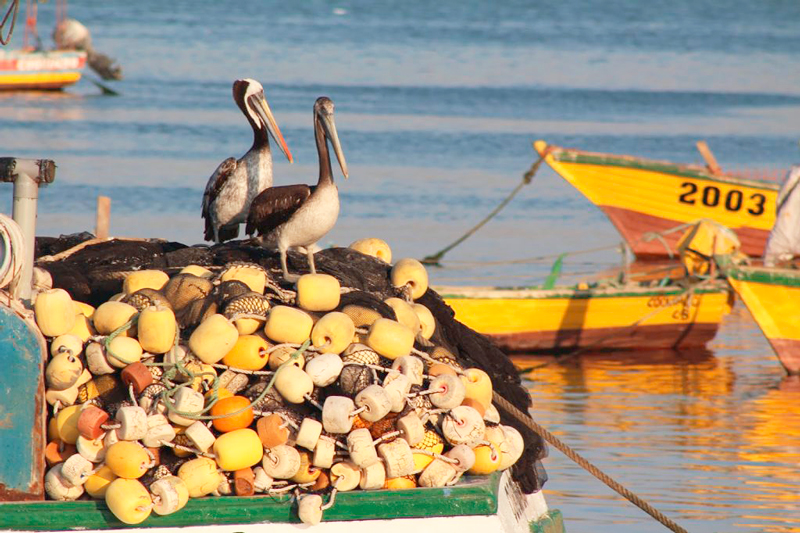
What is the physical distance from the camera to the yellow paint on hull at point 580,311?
1454 cm

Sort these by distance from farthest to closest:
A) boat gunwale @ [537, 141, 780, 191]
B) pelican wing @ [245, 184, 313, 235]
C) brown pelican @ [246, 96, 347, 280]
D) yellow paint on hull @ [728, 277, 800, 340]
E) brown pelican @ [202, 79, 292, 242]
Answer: boat gunwale @ [537, 141, 780, 191] < yellow paint on hull @ [728, 277, 800, 340] < brown pelican @ [202, 79, 292, 242] < pelican wing @ [245, 184, 313, 235] < brown pelican @ [246, 96, 347, 280]

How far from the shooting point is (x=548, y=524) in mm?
6328

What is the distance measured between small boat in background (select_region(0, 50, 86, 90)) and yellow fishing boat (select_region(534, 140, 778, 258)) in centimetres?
2388

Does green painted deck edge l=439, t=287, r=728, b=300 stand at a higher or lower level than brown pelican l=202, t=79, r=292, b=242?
lower

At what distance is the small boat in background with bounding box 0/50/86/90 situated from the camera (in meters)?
41.1

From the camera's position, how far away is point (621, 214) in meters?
21.9

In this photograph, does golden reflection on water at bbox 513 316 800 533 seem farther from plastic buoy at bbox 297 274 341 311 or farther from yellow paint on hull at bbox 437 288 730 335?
plastic buoy at bbox 297 274 341 311

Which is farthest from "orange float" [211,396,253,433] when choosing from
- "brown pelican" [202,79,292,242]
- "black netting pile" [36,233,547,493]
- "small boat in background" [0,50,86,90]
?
"small boat in background" [0,50,86,90]

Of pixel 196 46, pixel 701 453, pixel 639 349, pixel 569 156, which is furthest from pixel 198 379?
pixel 196 46

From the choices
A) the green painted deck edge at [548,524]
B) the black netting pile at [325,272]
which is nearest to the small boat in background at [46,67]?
the black netting pile at [325,272]

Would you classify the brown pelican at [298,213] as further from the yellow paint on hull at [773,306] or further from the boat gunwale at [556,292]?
the yellow paint on hull at [773,306]

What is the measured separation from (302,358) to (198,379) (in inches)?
15.2

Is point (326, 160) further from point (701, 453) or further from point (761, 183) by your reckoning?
point (761, 183)

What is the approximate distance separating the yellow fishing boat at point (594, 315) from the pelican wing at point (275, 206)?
751 centimetres
